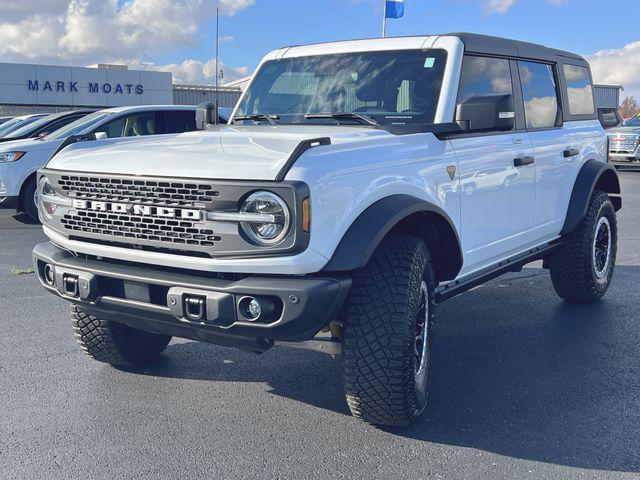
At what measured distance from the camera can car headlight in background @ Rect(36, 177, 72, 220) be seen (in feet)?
12.2

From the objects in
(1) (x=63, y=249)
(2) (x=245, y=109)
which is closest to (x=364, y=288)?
(1) (x=63, y=249)

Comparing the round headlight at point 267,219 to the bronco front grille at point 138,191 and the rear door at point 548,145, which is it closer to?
the bronco front grille at point 138,191

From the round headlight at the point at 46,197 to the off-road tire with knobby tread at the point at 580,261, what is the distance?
12.3 feet

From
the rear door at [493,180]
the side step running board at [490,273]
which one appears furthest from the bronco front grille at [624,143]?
the rear door at [493,180]

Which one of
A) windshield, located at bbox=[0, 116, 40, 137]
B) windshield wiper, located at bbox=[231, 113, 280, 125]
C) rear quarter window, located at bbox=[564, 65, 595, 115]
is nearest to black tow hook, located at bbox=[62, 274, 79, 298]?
windshield wiper, located at bbox=[231, 113, 280, 125]

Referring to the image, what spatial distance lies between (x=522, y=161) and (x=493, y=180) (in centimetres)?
42

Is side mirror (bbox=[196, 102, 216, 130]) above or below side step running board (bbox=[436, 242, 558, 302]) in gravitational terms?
above

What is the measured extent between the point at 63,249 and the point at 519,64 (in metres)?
3.29

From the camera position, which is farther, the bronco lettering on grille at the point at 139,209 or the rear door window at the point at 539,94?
the rear door window at the point at 539,94

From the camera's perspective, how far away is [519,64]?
5.11m

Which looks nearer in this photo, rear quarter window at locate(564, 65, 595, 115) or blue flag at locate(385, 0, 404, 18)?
rear quarter window at locate(564, 65, 595, 115)

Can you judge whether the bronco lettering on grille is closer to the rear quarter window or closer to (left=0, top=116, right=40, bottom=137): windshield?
the rear quarter window

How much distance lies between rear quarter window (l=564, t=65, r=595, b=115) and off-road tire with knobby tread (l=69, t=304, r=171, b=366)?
12.2 feet

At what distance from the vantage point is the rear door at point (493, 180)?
4.17 meters
